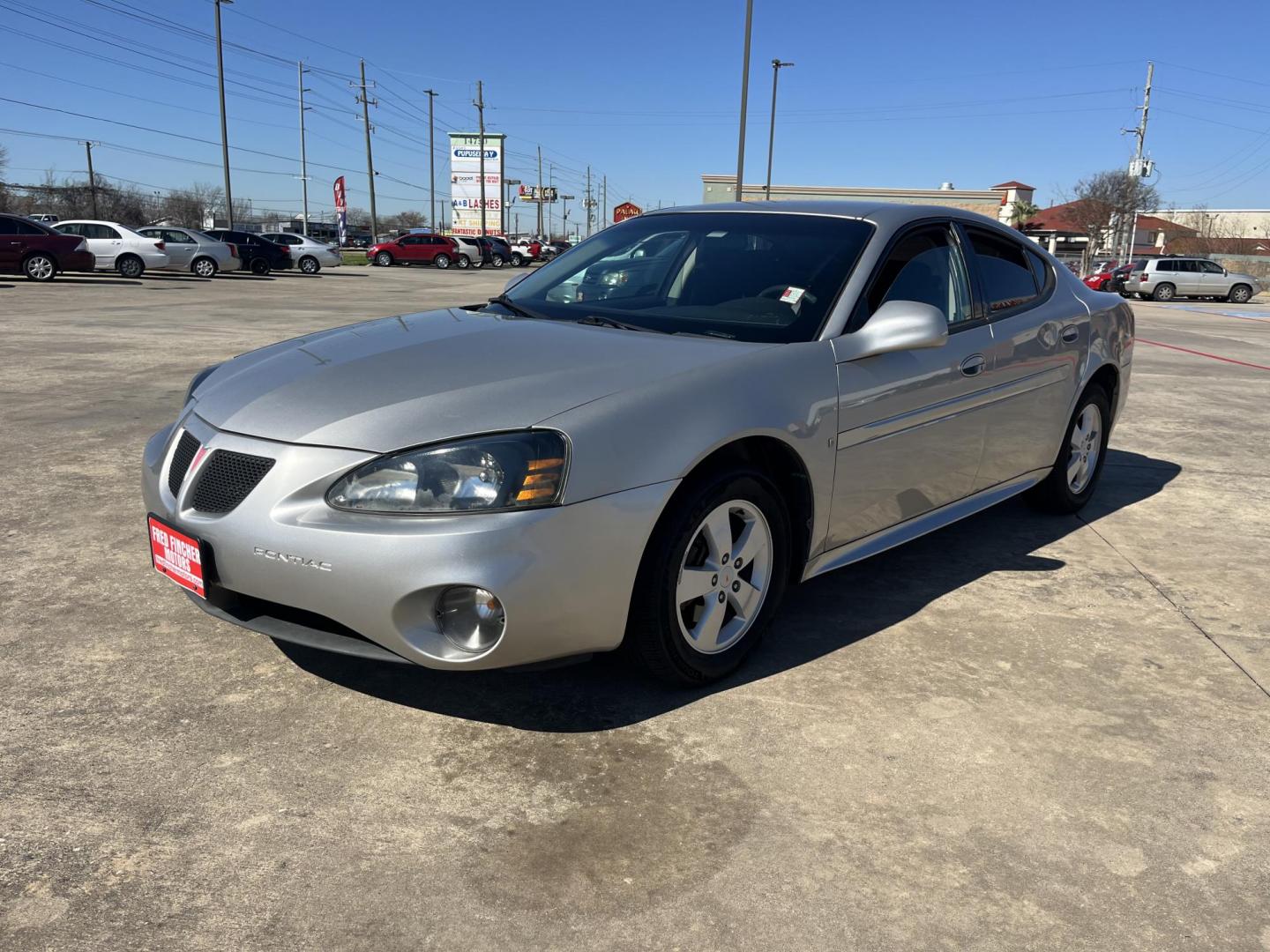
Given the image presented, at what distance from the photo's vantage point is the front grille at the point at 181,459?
3.05 m

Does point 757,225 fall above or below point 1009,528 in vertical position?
above

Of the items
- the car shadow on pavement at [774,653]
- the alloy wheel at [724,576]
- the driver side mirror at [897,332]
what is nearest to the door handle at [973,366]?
the driver side mirror at [897,332]

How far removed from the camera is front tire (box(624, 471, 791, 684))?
290 cm

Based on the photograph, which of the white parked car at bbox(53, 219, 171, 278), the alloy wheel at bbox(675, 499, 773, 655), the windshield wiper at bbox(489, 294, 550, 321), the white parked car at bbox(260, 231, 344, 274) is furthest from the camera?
the white parked car at bbox(260, 231, 344, 274)

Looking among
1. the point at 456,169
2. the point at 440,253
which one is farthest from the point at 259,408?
the point at 456,169

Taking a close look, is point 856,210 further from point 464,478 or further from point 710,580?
point 464,478

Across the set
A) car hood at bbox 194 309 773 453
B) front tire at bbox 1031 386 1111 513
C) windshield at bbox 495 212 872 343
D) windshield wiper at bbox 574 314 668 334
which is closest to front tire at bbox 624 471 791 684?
car hood at bbox 194 309 773 453

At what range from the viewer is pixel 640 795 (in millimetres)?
2625

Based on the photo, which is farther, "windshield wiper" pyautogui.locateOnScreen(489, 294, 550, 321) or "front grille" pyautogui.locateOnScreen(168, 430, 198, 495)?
"windshield wiper" pyautogui.locateOnScreen(489, 294, 550, 321)

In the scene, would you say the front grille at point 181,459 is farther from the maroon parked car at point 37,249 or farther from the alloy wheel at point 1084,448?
the maroon parked car at point 37,249

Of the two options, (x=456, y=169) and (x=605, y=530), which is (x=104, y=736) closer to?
(x=605, y=530)

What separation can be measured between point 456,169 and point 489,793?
79544mm

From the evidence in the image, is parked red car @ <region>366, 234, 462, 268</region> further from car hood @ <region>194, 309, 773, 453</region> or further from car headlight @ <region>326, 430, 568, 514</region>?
car headlight @ <region>326, 430, 568, 514</region>

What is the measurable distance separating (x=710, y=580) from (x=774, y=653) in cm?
56
